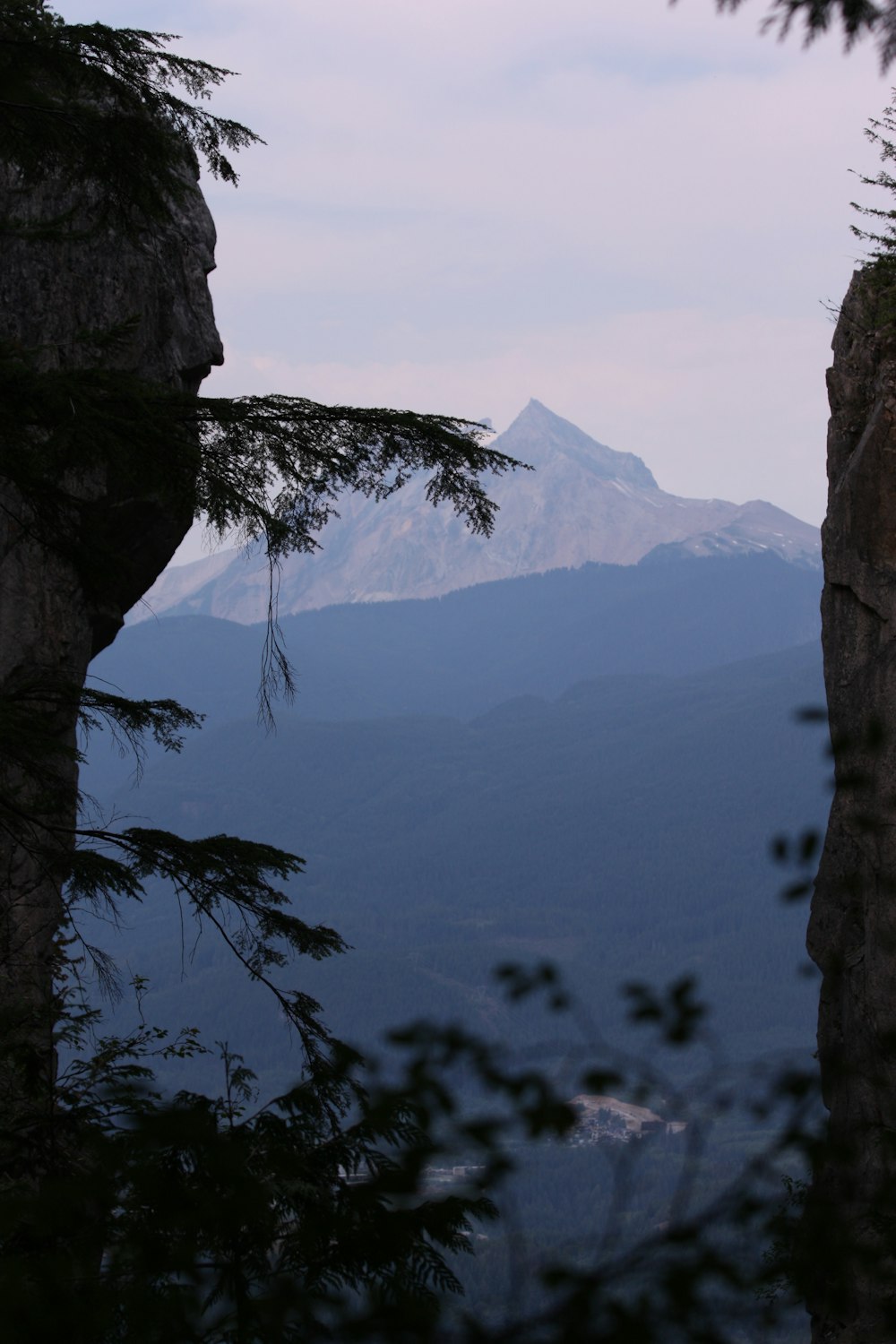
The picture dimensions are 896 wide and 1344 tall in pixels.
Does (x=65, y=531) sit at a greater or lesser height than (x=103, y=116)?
lesser

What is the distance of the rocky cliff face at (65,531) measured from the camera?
8477 mm

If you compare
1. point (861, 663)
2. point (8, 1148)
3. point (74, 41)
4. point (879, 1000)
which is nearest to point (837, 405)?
point (861, 663)

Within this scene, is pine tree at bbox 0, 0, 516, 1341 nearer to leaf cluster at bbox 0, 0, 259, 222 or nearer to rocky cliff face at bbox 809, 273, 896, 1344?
leaf cluster at bbox 0, 0, 259, 222

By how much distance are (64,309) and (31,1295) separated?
938 centimetres

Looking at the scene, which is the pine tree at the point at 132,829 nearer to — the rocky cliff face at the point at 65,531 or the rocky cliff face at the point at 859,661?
the rocky cliff face at the point at 65,531

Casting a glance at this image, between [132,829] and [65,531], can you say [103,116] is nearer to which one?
[65,531]

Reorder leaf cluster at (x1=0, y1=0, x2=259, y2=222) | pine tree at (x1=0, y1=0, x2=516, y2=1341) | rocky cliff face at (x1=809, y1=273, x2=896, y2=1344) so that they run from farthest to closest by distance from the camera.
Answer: rocky cliff face at (x1=809, y1=273, x2=896, y2=1344) < leaf cluster at (x1=0, y1=0, x2=259, y2=222) < pine tree at (x1=0, y1=0, x2=516, y2=1341)

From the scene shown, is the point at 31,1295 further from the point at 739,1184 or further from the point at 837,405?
the point at 837,405

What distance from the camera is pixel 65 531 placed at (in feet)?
27.6

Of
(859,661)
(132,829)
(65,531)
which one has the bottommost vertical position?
(132,829)

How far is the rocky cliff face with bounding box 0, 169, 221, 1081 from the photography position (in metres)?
8.48

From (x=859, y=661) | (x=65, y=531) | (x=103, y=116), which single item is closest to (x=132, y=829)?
(x=65, y=531)

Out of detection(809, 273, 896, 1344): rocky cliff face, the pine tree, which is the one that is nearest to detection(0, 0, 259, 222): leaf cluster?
the pine tree

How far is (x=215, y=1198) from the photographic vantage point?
2.81 meters
